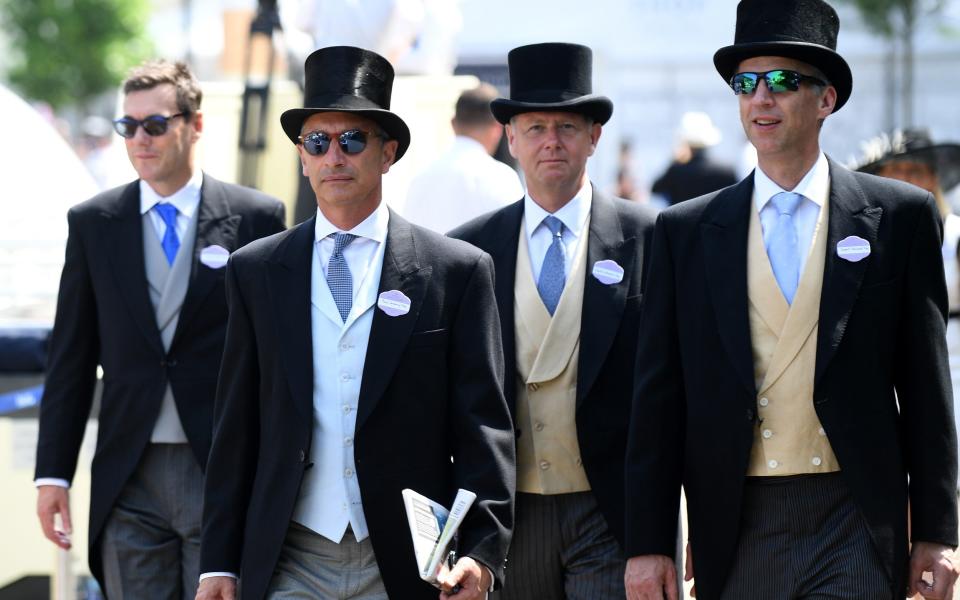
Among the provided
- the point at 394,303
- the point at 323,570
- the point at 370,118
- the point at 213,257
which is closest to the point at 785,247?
the point at 394,303

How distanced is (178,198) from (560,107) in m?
1.41

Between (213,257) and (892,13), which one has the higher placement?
(892,13)

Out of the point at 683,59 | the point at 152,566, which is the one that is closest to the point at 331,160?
the point at 152,566

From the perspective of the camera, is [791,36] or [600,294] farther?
[600,294]

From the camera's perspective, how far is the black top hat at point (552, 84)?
4738 mm

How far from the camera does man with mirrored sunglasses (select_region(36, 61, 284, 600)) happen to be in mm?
4871

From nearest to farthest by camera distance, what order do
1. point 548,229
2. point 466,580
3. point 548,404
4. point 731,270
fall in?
point 466,580 → point 731,270 → point 548,404 → point 548,229

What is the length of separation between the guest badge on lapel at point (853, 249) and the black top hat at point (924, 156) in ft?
7.88

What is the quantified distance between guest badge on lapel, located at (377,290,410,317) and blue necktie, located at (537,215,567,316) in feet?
2.57

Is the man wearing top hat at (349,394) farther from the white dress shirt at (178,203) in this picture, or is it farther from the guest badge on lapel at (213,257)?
the white dress shirt at (178,203)

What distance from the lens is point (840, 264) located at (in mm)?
3666

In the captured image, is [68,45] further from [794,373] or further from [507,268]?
[794,373]

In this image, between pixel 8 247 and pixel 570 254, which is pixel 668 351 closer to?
pixel 570 254

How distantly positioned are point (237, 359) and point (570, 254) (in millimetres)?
1220
